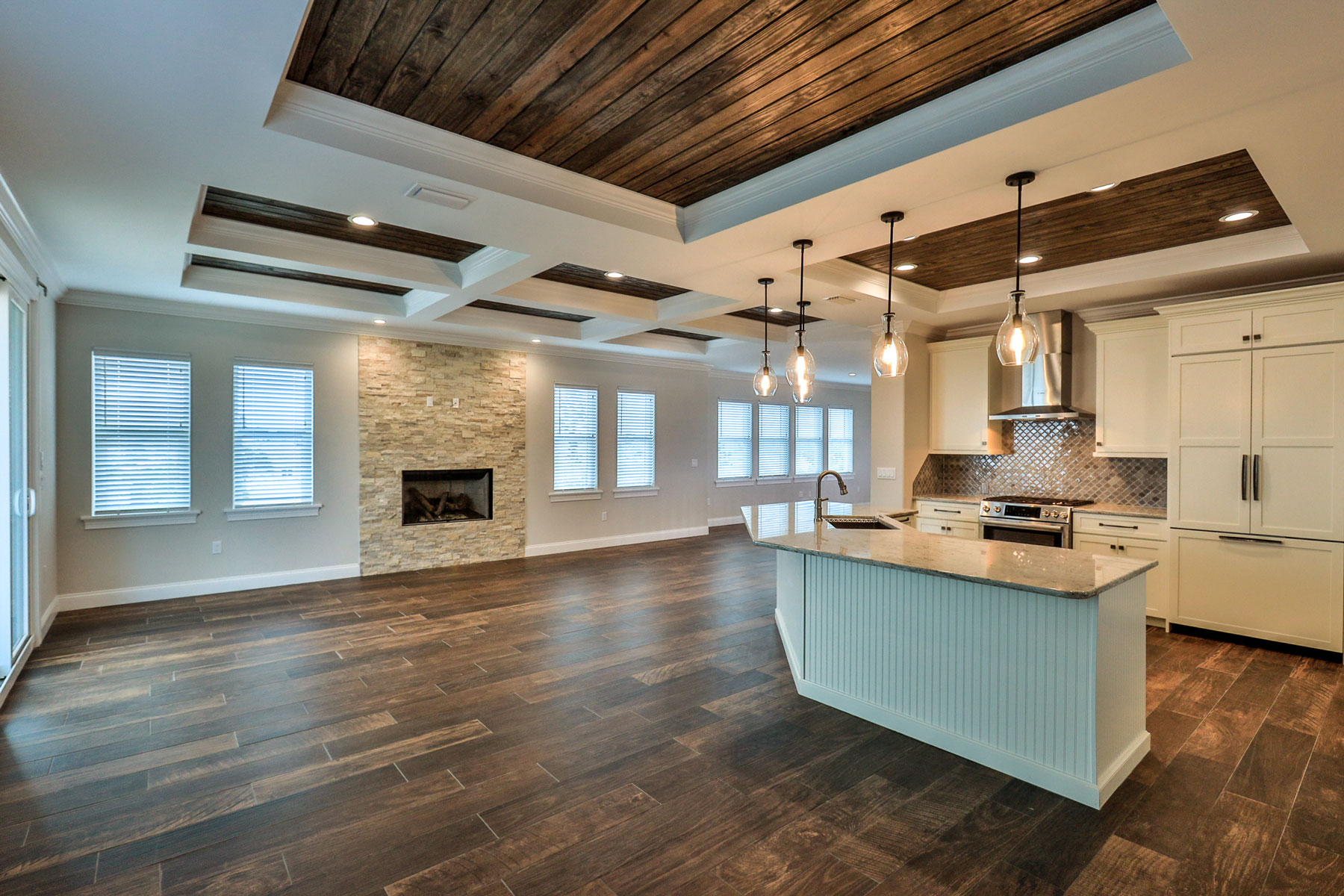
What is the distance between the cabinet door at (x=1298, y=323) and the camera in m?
3.98

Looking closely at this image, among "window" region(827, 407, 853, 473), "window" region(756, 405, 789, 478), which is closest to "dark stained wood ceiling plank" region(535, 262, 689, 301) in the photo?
"window" region(756, 405, 789, 478)

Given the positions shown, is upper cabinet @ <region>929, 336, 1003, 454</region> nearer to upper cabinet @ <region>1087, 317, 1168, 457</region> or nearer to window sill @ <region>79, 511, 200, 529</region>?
upper cabinet @ <region>1087, 317, 1168, 457</region>

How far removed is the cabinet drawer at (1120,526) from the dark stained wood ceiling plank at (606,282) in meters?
3.64

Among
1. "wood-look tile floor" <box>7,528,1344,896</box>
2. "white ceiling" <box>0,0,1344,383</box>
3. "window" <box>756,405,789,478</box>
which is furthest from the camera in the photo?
"window" <box>756,405,789,478</box>

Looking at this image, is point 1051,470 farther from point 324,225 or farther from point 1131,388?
point 324,225

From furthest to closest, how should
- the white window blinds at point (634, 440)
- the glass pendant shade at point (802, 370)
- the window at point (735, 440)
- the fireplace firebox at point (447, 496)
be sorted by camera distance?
1. the window at point (735, 440)
2. the white window blinds at point (634, 440)
3. the fireplace firebox at point (447, 496)
4. the glass pendant shade at point (802, 370)

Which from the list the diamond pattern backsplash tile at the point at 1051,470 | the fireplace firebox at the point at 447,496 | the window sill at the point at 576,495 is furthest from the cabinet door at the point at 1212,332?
the fireplace firebox at the point at 447,496

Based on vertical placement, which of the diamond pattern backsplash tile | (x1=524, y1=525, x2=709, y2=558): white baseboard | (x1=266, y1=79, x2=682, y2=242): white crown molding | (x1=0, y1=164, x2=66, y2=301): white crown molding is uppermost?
(x1=266, y1=79, x2=682, y2=242): white crown molding

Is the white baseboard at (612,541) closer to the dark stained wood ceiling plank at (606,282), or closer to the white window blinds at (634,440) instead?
the white window blinds at (634,440)

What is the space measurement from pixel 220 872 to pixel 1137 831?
3.12m

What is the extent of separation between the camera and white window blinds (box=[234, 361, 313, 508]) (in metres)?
6.00

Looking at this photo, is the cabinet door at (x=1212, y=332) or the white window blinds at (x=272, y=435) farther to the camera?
the white window blinds at (x=272, y=435)

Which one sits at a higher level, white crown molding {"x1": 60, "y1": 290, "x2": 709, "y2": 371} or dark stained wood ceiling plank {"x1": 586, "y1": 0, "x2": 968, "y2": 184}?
dark stained wood ceiling plank {"x1": 586, "y1": 0, "x2": 968, "y2": 184}

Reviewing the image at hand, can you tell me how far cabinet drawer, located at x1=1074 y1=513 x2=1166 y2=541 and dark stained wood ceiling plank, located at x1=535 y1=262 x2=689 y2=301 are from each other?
364 cm
